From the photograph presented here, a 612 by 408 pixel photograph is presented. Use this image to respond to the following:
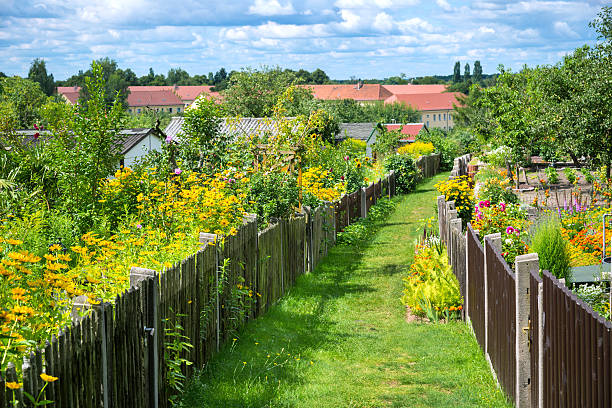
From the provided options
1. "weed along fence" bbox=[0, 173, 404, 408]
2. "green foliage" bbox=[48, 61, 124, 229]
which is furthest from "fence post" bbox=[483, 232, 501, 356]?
"green foliage" bbox=[48, 61, 124, 229]

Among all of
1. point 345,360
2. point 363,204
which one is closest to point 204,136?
point 363,204

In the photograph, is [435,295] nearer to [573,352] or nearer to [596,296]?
[596,296]

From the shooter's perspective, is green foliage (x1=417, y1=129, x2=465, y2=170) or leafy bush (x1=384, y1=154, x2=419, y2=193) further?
green foliage (x1=417, y1=129, x2=465, y2=170)

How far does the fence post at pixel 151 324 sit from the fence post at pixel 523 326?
2880 millimetres

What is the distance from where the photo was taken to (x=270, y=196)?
10867 millimetres

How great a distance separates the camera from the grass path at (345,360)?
A: 630 cm

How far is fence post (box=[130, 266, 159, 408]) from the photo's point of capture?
18.0ft

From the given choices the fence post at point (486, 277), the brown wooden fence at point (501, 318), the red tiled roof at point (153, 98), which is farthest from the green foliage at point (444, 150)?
the red tiled roof at point (153, 98)

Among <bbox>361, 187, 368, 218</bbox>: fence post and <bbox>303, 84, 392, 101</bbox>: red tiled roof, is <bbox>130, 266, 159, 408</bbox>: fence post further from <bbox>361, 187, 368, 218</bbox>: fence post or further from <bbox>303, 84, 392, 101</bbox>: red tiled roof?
<bbox>303, 84, 392, 101</bbox>: red tiled roof

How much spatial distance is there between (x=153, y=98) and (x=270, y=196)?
166 metres

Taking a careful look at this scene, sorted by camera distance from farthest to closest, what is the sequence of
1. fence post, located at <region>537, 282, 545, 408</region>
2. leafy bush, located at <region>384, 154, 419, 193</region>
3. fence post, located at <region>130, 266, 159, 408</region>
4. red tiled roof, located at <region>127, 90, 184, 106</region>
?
red tiled roof, located at <region>127, 90, 184, 106</region>
leafy bush, located at <region>384, 154, 419, 193</region>
fence post, located at <region>130, 266, 159, 408</region>
fence post, located at <region>537, 282, 545, 408</region>

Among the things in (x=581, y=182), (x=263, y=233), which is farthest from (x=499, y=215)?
(x=581, y=182)

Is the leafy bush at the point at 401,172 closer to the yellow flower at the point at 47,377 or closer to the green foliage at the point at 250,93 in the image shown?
the yellow flower at the point at 47,377

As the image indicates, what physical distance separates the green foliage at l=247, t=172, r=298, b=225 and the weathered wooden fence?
3.39 m
